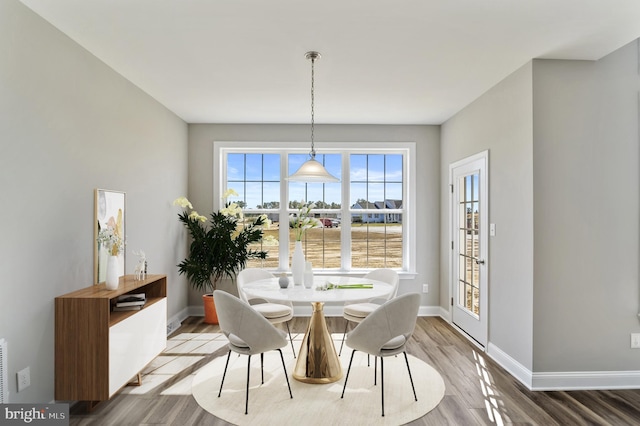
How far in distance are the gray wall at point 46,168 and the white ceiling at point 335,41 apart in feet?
0.71

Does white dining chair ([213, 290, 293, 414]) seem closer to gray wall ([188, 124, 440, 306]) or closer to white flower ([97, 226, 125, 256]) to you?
white flower ([97, 226, 125, 256])

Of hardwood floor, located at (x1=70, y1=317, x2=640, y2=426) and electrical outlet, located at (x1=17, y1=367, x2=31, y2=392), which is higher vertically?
electrical outlet, located at (x1=17, y1=367, x2=31, y2=392)

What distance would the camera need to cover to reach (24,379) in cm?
224

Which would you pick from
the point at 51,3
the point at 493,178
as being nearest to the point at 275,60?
the point at 51,3

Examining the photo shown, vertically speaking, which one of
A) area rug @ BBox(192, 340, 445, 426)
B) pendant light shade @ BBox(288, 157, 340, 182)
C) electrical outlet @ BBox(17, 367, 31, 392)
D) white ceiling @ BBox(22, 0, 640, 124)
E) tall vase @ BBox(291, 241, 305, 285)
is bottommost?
area rug @ BBox(192, 340, 445, 426)

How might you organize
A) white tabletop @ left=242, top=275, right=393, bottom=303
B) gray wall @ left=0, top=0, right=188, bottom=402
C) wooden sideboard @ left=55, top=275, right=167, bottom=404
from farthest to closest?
white tabletop @ left=242, top=275, right=393, bottom=303 → wooden sideboard @ left=55, top=275, right=167, bottom=404 → gray wall @ left=0, top=0, right=188, bottom=402

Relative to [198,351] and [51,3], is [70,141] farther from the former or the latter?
[198,351]

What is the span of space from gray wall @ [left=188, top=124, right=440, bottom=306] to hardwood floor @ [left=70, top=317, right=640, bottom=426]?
6.29ft

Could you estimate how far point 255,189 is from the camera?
5344mm

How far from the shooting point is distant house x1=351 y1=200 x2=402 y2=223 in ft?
17.6

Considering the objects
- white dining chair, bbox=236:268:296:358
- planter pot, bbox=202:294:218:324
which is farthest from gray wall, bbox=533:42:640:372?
planter pot, bbox=202:294:218:324

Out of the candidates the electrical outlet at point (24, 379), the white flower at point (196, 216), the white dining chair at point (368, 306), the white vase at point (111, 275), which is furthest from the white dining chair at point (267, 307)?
the electrical outlet at point (24, 379)

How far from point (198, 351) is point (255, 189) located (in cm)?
236

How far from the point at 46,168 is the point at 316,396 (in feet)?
7.94
